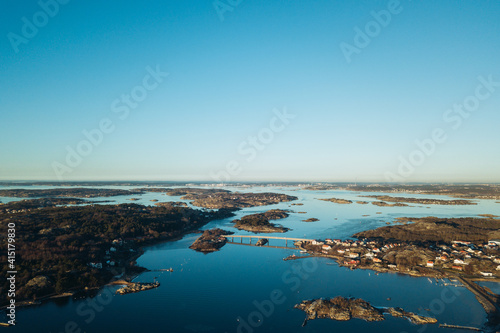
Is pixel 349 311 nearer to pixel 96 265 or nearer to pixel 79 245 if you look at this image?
pixel 96 265

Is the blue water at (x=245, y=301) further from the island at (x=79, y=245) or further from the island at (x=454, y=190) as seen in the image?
the island at (x=454, y=190)

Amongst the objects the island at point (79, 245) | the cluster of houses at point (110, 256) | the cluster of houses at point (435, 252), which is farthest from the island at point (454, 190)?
the cluster of houses at point (110, 256)

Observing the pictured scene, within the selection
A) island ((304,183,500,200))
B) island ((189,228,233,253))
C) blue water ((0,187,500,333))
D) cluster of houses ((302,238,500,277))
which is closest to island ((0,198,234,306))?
blue water ((0,187,500,333))

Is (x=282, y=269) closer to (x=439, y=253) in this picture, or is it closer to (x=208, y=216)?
(x=439, y=253)

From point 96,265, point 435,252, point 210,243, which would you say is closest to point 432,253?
point 435,252

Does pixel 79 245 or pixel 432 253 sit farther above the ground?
pixel 432 253

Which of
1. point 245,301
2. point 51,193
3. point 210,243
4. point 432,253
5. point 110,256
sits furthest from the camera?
point 51,193
